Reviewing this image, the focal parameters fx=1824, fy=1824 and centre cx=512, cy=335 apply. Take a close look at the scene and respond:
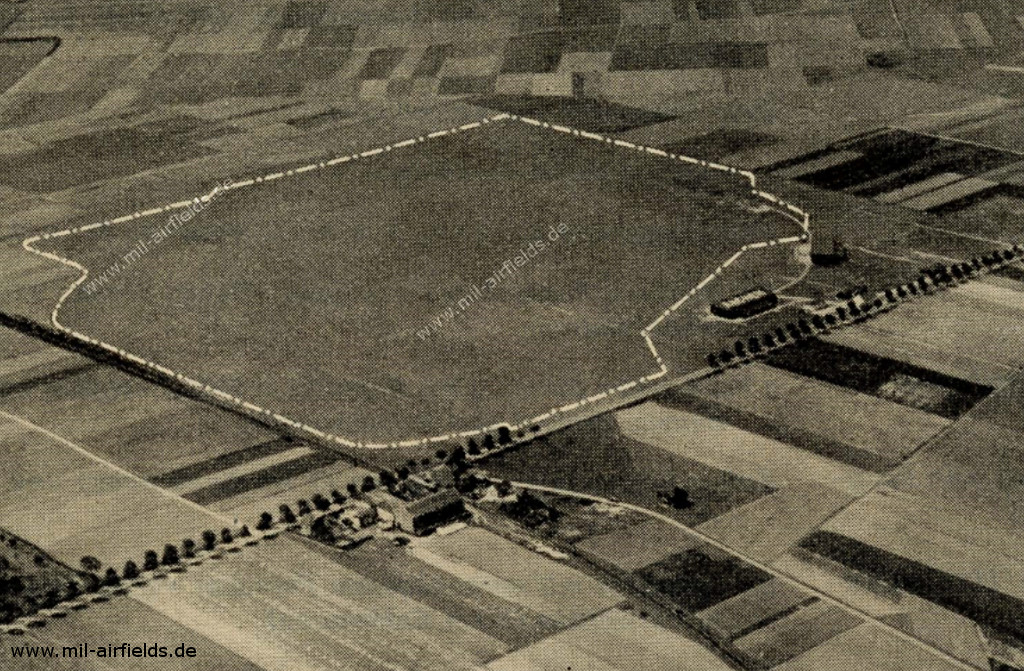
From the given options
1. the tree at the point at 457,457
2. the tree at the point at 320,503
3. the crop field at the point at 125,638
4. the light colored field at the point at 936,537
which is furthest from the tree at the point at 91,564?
the light colored field at the point at 936,537

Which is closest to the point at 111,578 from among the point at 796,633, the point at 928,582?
the point at 796,633

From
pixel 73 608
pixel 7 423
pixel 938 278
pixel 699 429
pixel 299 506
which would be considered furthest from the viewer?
pixel 938 278

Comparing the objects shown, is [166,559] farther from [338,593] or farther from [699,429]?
[699,429]

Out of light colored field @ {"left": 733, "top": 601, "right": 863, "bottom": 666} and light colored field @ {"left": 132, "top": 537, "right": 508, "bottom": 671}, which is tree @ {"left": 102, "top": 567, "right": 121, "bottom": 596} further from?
light colored field @ {"left": 733, "top": 601, "right": 863, "bottom": 666}

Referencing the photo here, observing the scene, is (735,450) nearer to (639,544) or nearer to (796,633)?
(639,544)

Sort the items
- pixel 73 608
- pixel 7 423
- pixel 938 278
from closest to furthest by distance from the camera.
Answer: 1. pixel 73 608
2. pixel 7 423
3. pixel 938 278

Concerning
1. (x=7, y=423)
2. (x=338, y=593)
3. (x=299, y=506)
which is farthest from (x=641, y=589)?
(x=7, y=423)

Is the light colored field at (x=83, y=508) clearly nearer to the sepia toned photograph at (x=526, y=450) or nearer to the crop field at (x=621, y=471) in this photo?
the sepia toned photograph at (x=526, y=450)

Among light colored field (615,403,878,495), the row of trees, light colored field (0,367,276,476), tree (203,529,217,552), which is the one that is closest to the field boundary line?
light colored field (615,403,878,495)
